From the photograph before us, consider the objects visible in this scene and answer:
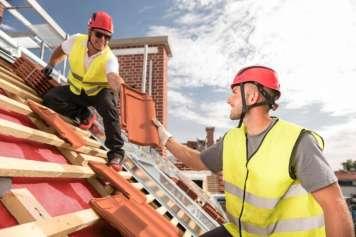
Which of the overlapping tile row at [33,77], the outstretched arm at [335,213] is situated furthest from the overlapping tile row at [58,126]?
the outstretched arm at [335,213]

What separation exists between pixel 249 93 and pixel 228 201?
754 millimetres

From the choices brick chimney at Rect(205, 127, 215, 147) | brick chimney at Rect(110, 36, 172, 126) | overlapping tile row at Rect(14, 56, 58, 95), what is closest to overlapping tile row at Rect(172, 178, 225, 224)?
brick chimney at Rect(110, 36, 172, 126)

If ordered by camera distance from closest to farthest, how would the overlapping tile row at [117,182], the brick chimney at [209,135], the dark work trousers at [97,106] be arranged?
the overlapping tile row at [117,182], the dark work trousers at [97,106], the brick chimney at [209,135]

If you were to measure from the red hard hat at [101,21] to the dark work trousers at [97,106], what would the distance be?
0.72m

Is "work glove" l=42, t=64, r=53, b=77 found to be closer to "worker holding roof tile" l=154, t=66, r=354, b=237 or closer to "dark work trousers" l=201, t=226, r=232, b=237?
"worker holding roof tile" l=154, t=66, r=354, b=237

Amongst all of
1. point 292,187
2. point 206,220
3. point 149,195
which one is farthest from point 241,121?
point 206,220

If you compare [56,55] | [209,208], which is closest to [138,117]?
[56,55]

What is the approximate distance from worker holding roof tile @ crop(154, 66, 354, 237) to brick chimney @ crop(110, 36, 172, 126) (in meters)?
7.78

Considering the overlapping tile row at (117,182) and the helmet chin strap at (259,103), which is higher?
the helmet chin strap at (259,103)

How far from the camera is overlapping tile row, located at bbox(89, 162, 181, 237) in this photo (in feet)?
8.29

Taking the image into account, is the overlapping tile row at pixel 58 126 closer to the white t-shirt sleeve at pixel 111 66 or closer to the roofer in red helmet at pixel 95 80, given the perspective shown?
the roofer in red helmet at pixel 95 80

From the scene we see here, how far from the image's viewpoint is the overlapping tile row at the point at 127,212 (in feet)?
8.29

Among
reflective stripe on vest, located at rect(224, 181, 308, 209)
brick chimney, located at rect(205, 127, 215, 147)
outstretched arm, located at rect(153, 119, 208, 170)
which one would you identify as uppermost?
outstretched arm, located at rect(153, 119, 208, 170)

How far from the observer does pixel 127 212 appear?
2.77 metres
